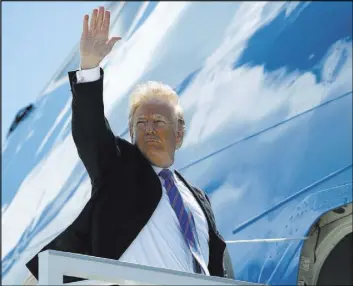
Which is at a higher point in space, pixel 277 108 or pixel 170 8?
pixel 170 8

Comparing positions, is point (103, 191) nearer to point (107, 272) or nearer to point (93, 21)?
point (93, 21)

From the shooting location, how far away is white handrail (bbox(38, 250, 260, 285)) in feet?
5.57

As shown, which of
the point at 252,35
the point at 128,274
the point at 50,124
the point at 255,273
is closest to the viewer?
the point at 128,274

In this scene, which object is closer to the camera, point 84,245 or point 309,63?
point 84,245

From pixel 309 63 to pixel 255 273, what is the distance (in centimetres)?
149

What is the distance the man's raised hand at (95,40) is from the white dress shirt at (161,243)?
0.03 meters

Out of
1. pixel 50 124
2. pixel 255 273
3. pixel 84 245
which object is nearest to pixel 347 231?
pixel 255 273

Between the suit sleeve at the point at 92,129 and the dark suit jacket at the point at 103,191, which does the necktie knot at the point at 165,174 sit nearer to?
the dark suit jacket at the point at 103,191

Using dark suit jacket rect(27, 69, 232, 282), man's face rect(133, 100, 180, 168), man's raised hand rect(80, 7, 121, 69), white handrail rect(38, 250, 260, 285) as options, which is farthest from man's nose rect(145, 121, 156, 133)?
white handrail rect(38, 250, 260, 285)

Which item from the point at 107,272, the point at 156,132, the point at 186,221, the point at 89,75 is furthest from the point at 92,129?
the point at 107,272

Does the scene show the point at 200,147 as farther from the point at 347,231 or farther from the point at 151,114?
the point at 151,114

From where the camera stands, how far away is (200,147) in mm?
5652

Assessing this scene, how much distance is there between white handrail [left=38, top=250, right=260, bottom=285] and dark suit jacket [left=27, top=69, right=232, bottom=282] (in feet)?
2.98

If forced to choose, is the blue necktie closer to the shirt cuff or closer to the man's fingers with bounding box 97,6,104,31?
the shirt cuff
